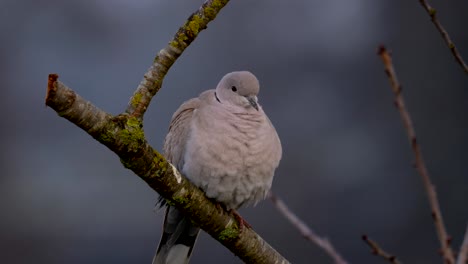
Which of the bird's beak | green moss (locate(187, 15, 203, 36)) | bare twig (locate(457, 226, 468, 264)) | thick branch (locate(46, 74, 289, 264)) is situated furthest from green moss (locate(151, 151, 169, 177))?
bare twig (locate(457, 226, 468, 264))

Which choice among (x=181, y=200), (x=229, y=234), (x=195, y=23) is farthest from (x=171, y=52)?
(x=229, y=234)

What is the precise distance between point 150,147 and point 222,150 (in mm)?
652

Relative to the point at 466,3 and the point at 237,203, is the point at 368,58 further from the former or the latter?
the point at 237,203

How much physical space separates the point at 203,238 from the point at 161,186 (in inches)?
172

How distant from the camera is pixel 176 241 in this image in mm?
3002

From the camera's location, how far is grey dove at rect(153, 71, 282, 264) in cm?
275

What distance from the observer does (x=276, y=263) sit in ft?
8.32

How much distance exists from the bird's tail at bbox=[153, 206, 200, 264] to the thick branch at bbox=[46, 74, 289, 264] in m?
0.40

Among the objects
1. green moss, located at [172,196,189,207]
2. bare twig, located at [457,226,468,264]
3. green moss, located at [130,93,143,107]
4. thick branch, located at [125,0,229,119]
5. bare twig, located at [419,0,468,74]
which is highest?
thick branch, located at [125,0,229,119]

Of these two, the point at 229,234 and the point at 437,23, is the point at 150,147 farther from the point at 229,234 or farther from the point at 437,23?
the point at 437,23

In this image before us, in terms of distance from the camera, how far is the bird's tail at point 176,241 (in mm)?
2972

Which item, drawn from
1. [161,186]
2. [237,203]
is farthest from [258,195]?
[161,186]

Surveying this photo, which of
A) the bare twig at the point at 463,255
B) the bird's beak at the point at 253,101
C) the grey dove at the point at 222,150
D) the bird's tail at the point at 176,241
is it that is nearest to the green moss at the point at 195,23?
the grey dove at the point at 222,150

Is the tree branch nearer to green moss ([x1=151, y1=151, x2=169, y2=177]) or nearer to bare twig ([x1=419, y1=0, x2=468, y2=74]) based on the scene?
green moss ([x1=151, y1=151, x2=169, y2=177])
